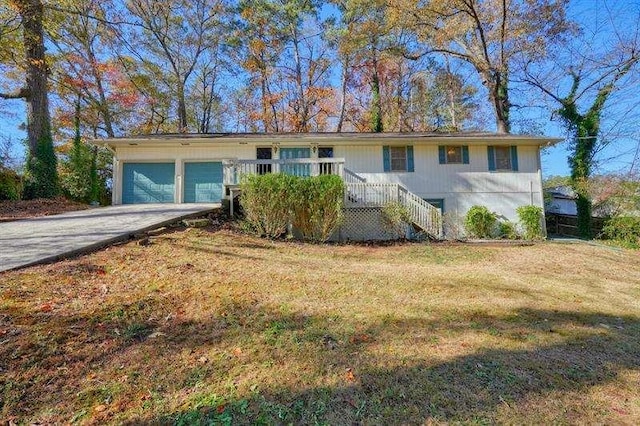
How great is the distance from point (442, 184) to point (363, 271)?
27.1 feet

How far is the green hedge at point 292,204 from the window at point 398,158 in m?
4.78

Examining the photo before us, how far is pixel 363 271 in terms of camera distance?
19.5 ft

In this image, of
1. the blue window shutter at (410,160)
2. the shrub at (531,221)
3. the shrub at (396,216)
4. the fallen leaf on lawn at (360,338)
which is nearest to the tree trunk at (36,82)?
the shrub at (396,216)

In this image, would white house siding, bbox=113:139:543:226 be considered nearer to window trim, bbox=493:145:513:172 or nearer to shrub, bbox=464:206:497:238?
window trim, bbox=493:145:513:172

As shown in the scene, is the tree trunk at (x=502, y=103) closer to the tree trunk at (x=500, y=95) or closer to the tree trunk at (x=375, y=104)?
the tree trunk at (x=500, y=95)

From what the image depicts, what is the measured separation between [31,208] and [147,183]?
142 inches

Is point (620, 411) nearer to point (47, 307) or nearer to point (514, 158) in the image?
point (47, 307)

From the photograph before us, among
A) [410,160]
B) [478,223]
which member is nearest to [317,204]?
[410,160]

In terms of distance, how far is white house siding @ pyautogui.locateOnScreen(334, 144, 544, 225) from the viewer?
1277 centimetres

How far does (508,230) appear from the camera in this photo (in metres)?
12.2

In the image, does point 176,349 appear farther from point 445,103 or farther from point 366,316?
point 445,103

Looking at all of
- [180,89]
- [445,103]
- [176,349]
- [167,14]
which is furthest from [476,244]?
[167,14]

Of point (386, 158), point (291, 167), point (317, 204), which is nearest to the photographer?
point (317, 204)

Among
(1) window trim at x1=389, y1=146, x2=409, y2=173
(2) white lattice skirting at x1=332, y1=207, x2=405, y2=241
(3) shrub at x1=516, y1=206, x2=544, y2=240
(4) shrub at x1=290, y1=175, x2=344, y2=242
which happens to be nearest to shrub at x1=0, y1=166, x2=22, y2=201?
(4) shrub at x1=290, y1=175, x2=344, y2=242
